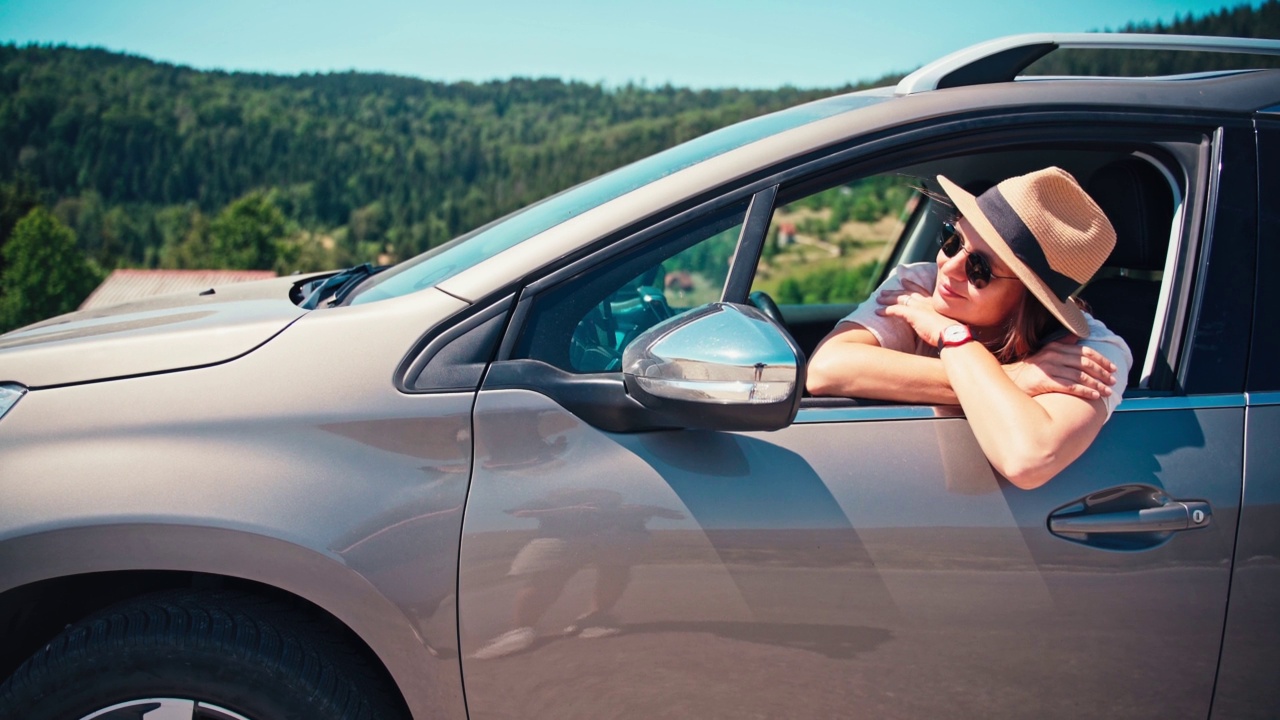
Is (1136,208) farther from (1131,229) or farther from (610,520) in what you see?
(610,520)

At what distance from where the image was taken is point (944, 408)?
144cm

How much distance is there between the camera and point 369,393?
1366 mm

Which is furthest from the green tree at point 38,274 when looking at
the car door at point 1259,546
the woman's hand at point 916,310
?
the car door at point 1259,546

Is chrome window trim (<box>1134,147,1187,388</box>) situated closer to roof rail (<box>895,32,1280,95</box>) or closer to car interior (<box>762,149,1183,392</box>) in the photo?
car interior (<box>762,149,1183,392</box>)

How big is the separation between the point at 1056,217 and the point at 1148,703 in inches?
32.6

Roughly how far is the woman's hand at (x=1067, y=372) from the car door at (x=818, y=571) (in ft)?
0.35

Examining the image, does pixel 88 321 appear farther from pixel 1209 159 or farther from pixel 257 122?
pixel 257 122

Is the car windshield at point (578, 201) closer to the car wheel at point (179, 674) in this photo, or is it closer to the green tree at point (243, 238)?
the car wheel at point (179, 674)

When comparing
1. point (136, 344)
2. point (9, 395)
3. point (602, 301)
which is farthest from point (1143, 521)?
point (9, 395)

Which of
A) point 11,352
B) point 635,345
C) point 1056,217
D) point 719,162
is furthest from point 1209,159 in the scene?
point 11,352

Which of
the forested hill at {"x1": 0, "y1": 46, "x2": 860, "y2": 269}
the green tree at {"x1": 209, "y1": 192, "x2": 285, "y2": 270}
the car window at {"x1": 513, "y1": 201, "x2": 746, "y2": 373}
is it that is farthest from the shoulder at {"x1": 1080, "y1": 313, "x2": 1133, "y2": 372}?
the green tree at {"x1": 209, "y1": 192, "x2": 285, "y2": 270}

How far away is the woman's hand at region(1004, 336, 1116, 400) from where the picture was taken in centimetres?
140

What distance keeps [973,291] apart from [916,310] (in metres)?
0.12

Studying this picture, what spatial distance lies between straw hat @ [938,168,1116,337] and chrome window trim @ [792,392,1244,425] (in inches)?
6.5
